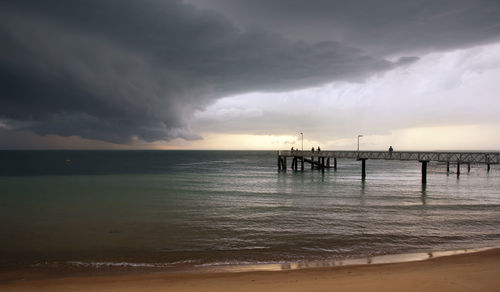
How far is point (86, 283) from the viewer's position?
929 cm

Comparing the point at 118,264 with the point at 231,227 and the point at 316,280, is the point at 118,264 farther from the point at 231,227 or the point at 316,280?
the point at 316,280

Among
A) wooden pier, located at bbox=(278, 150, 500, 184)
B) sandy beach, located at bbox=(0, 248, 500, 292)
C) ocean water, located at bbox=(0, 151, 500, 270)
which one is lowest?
ocean water, located at bbox=(0, 151, 500, 270)

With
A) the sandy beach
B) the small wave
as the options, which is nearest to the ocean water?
the small wave

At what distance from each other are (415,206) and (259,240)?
14968 mm

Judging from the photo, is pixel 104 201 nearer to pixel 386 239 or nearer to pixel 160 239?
pixel 160 239

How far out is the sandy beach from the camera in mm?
8500

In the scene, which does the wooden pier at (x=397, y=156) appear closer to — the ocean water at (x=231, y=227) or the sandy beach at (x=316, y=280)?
the ocean water at (x=231, y=227)

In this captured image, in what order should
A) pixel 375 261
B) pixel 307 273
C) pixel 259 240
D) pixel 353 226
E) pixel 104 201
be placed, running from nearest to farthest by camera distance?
1. pixel 307 273
2. pixel 375 261
3. pixel 259 240
4. pixel 353 226
5. pixel 104 201

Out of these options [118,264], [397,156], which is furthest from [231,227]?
[397,156]

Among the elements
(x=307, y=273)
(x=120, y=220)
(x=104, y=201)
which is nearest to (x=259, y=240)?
(x=307, y=273)

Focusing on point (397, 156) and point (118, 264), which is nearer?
point (118, 264)

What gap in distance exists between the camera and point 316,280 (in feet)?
29.8

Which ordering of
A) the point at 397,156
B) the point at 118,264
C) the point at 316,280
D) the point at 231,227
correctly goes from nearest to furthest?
the point at 316,280 → the point at 118,264 → the point at 231,227 → the point at 397,156

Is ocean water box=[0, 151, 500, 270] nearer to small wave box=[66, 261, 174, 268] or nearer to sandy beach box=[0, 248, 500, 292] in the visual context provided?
small wave box=[66, 261, 174, 268]
